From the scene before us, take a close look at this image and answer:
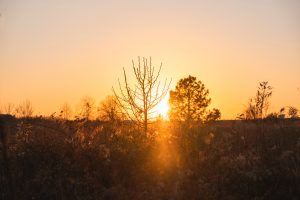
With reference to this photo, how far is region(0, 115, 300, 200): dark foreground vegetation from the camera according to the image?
14.3 metres

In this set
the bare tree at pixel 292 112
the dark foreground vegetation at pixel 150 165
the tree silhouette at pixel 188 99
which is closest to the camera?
the dark foreground vegetation at pixel 150 165

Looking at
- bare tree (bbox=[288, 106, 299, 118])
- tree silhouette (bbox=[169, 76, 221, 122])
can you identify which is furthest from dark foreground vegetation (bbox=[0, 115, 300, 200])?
tree silhouette (bbox=[169, 76, 221, 122])

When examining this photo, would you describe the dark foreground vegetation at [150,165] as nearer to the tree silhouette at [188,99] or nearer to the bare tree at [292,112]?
the bare tree at [292,112]

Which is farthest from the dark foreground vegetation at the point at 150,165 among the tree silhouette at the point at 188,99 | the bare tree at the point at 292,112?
the tree silhouette at the point at 188,99

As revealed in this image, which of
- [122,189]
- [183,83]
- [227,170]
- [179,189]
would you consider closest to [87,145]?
[122,189]

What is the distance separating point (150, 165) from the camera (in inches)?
643

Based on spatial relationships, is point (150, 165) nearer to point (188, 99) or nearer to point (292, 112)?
point (292, 112)

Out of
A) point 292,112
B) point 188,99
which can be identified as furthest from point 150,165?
point 188,99

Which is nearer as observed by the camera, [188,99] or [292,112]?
[292,112]

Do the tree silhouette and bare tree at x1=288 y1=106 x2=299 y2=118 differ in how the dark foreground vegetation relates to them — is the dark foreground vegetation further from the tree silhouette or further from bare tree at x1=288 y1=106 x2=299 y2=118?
the tree silhouette

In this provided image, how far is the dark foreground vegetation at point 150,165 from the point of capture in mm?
14289

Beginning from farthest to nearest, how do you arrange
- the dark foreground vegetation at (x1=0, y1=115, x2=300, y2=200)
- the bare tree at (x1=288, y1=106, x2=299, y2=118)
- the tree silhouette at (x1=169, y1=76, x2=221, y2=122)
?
the tree silhouette at (x1=169, y1=76, x2=221, y2=122) → the bare tree at (x1=288, y1=106, x2=299, y2=118) → the dark foreground vegetation at (x1=0, y1=115, x2=300, y2=200)

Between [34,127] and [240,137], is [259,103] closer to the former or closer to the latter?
[240,137]

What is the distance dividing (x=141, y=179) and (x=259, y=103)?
1024cm
